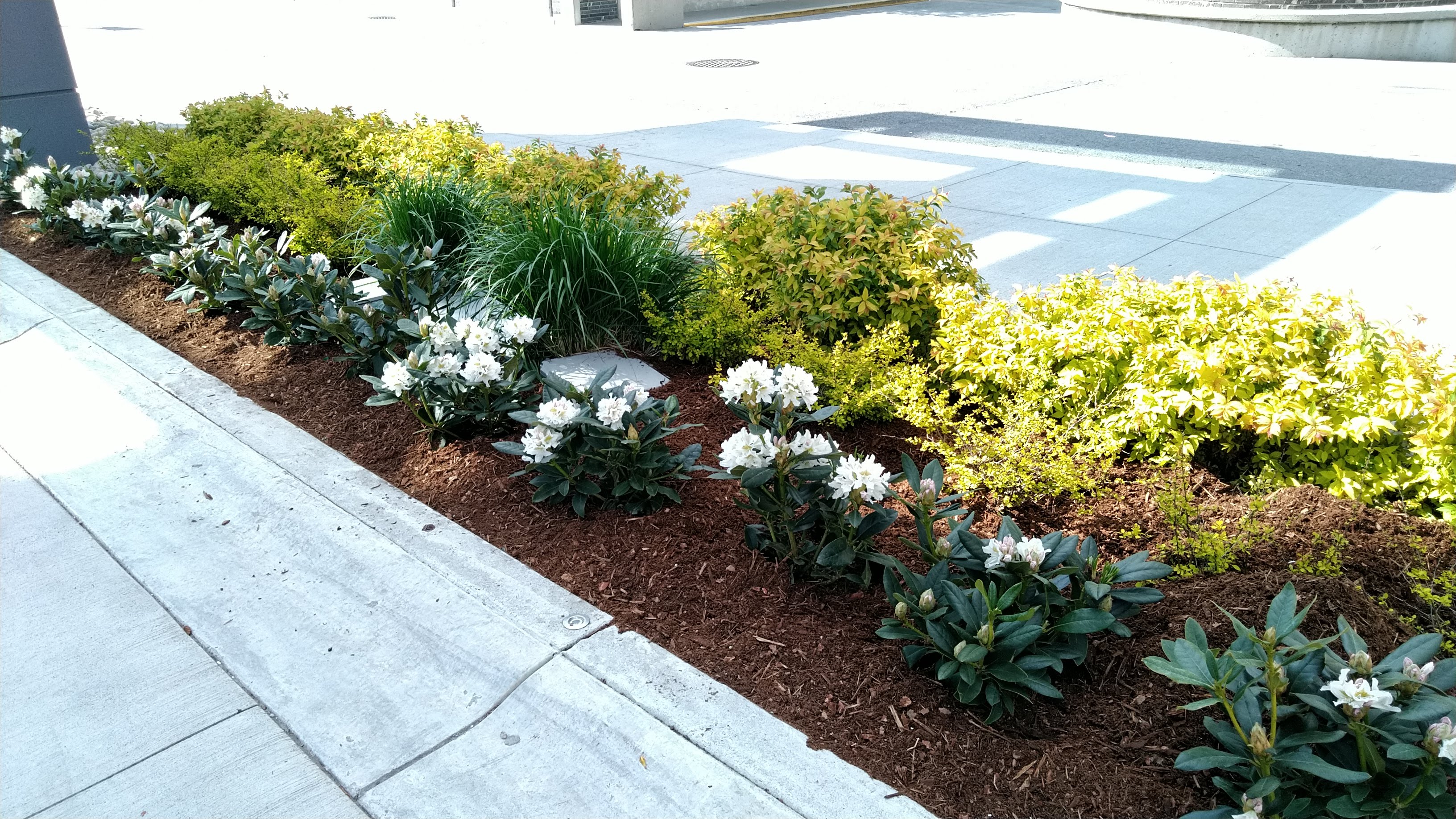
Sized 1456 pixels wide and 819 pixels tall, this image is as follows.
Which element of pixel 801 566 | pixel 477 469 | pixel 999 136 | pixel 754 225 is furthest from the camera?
pixel 999 136

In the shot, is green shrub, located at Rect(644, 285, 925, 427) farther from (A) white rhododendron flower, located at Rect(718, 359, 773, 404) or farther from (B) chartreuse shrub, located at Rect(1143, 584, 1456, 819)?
(B) chartreuse shrub, located at Rect(1143, 584, 1456, 819)

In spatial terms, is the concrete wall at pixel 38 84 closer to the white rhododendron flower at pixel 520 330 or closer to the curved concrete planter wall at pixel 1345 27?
the white rhododendron flower at pixel 520 330

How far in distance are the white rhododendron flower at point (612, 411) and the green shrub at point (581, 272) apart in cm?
145

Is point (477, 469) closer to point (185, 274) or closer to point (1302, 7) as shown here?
point (185, 274)

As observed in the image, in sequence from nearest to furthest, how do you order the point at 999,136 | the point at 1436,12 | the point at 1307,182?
the point at 1307,182 < the point at 999,136 < the point at 1436,12

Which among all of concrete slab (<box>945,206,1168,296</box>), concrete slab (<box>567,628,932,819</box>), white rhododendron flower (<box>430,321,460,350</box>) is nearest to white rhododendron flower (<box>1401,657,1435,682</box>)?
concrete slab (<box>567,628,932,819</box>)

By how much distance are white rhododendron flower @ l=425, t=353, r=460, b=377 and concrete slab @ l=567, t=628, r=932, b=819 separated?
4.59ft

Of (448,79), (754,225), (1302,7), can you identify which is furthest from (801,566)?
(1302,7)

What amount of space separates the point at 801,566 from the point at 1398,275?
14.8 ft

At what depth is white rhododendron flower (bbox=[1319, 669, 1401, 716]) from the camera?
204 cm

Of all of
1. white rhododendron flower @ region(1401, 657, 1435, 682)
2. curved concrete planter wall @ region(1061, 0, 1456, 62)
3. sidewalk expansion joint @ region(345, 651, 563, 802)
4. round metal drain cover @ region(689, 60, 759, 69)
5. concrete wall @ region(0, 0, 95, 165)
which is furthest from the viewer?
round metal drain cover @ region(689, 60, 759, 69)

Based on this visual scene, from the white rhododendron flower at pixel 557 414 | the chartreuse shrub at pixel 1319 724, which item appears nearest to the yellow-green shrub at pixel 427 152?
the white rhododendron flower at pixel 557 414

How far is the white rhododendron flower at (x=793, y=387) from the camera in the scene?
3.10 m

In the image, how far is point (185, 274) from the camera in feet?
18.6
